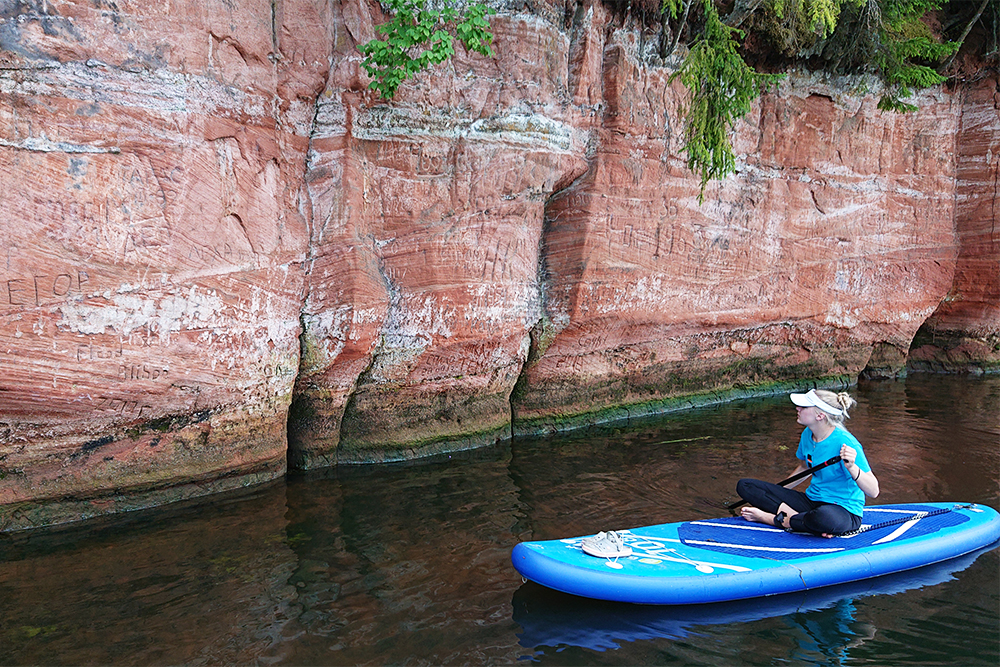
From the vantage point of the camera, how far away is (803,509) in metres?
5.33

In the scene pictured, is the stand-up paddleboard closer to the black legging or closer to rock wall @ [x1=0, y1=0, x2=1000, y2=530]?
the black legging

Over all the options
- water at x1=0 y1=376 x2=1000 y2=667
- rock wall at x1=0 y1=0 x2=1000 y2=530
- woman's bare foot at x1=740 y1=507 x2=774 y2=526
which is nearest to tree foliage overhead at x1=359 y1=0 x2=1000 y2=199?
rock wall at x1=0 y1=0 x2=1000 y2=530

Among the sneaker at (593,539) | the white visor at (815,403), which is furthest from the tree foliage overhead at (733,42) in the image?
the sneaker at (593,539)

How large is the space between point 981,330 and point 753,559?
11212 millimetres

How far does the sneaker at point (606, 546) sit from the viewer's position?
15.7ft

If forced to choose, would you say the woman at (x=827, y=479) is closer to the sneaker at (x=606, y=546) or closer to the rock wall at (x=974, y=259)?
the sneaker at (x=606, y=546)

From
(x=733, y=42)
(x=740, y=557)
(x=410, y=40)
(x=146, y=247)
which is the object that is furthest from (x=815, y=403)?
(x=146, y=247)

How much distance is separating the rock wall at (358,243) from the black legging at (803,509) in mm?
3657

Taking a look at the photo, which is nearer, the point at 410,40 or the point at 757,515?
the point at 757,515

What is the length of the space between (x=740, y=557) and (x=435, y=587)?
79.5 inches

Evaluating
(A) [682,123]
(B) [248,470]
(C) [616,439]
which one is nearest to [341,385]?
(B) [248,470]

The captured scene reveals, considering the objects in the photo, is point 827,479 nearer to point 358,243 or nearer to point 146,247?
point 358,243

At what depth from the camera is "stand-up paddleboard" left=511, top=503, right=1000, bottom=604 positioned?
14.9 feet

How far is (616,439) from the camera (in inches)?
350
